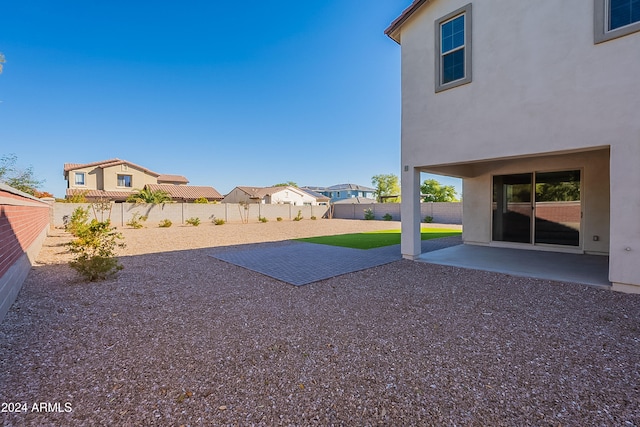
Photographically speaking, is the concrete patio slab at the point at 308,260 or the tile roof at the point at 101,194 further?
the tile roof at the point at 101,194

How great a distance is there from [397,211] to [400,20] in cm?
2117

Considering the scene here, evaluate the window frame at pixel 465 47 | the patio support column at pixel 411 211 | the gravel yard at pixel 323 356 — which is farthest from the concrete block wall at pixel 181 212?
the window frame at pixel 465 47

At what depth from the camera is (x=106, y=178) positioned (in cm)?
2989

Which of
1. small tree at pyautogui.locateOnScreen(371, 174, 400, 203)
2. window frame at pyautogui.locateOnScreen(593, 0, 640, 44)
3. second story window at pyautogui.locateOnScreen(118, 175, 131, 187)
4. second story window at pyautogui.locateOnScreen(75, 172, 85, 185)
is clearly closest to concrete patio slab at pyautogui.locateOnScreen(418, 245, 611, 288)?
window frame at pyautogui.locateOnScreen(593, 0, 640, 44)

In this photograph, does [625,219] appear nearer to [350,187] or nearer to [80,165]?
[80,165]

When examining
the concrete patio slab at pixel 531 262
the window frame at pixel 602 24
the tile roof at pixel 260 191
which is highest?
the window frame at pixel 602 24

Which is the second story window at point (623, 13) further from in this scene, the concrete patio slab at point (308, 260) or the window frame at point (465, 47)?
the concrete patio slab at point (308, 260)

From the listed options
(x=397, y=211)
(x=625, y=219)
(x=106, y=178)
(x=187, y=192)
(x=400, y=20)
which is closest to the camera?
(x=625, y=219)

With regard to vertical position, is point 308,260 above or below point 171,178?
below

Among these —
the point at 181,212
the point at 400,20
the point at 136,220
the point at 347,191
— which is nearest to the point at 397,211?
the point at 181,212

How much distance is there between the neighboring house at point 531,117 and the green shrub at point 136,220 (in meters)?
18.6

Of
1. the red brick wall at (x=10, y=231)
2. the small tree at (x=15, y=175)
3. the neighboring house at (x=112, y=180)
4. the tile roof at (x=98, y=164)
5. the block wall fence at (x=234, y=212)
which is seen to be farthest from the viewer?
the tile roof at (x=98, y=164)

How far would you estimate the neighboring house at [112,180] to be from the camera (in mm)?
28500

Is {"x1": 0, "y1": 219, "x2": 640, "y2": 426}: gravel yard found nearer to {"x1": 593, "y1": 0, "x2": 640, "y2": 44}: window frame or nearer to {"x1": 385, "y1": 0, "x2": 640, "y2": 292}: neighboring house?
{"x1": 385, "y1": 0, "x2": 640, "y2": 292}: neighboring house
